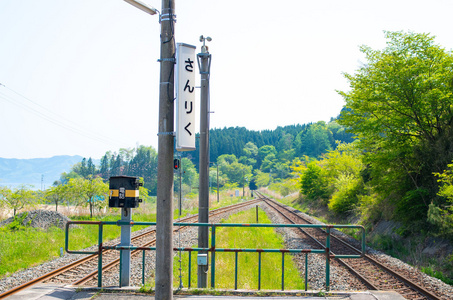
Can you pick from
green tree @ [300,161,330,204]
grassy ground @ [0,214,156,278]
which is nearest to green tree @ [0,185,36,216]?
grassy ground @ [0,214,156,278]

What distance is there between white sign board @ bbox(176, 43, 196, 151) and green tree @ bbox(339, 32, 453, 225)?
1319 centimetres

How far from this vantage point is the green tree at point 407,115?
1472cm

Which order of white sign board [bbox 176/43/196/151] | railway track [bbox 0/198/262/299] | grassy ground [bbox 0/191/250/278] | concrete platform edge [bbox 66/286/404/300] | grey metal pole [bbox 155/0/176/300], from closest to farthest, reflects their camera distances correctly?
grey metal pole [bbox 155/0/176/300] → white sign board [bbox 176/43/196/151] → concrete platform edge [bbox 66/286/404/300] → railway track [bbox 0/198/262/299] → grassy ground [bbox 0/191/250/278]

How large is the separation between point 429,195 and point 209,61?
12.2 m

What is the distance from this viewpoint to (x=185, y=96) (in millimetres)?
5027

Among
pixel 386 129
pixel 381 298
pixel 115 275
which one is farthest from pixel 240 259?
pixel 386 129

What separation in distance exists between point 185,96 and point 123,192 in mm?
2817

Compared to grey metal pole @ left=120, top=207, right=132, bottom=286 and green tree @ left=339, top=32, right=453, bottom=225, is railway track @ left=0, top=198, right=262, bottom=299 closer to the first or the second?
grey metal pole @ left=120, top=207, right=132, bottom=286

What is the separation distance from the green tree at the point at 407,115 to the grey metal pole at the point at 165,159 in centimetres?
1338

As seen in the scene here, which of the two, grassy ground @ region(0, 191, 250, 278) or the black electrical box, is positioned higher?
the black electrical box

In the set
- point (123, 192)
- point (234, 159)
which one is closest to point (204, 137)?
point (123, 192)

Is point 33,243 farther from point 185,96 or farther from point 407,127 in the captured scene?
point 407,127

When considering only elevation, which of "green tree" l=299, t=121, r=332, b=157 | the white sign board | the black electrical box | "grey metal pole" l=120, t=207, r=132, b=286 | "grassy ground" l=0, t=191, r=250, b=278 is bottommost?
"grassy ground" l=0, t=191, r=250, b=278

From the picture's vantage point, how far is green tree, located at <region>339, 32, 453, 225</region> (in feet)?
48.3
